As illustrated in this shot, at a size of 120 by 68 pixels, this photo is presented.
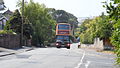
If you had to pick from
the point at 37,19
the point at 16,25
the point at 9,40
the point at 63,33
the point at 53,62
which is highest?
the point at 37,19

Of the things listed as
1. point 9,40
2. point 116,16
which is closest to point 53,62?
point 116,16

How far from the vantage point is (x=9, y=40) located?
148 feet

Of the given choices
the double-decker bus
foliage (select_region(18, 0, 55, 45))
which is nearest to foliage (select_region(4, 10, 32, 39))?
foliage (select_region(18, 0, 55, 45))

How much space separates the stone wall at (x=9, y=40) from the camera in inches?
1708

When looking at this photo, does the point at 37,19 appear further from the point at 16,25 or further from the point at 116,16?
the point at 116,16

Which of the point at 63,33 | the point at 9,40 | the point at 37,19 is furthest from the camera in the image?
the point at 37,19

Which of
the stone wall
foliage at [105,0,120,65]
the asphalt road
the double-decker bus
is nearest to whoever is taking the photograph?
foliage at [105,0,120,65]

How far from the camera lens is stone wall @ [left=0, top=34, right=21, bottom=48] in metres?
43.4

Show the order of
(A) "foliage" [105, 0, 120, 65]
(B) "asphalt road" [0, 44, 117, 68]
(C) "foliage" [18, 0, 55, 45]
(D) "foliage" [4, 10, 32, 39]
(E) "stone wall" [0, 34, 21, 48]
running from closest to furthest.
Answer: (A) "foliage" [105, 0, 120, 65]
(B) "asphalt road" [0, 44, 117, 68]
(E) "stone wall" [0, 34, 21, 48]
(D) "foliage" [4, 10, 32, 39]
(C) "foliage" [18, 0, 55, 45]

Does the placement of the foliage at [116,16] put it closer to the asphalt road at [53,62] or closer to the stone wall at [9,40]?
the asphalt road at [53,62]

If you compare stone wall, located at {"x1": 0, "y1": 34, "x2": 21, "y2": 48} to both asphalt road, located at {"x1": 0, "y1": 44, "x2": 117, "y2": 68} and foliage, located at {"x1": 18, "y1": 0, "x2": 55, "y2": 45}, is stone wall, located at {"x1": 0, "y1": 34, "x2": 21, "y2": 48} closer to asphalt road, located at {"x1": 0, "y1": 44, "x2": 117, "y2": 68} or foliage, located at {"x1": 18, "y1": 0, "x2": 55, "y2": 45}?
asphalt road, located at {"x1": 0, "y1": 44, "x2": 117, "y2": 68}

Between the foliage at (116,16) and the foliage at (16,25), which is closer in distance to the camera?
the foliage at (116,16)

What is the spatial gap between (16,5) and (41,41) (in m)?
11.3

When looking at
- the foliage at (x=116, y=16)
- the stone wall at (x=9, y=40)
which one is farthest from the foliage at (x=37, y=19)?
the foliage at (x=116, y=16)
